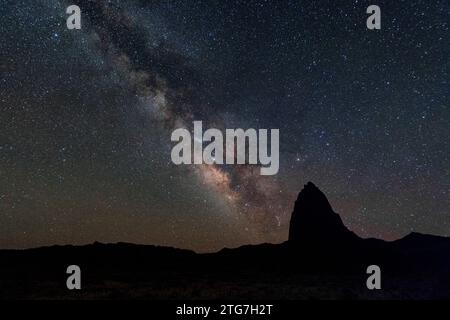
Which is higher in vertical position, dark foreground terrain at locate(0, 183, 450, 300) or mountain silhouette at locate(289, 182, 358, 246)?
mountain silhouette at locate(289, 182, 358, 246)

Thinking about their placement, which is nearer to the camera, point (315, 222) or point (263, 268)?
point (263, 268)

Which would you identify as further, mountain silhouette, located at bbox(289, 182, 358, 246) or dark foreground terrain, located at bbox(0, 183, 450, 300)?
mountain silhouette, located at bbox(289, 182, 358, 246)

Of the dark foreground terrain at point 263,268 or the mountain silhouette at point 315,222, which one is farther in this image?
the mountain silhouette at point 315,222

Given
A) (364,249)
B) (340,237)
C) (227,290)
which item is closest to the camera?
(227,290)

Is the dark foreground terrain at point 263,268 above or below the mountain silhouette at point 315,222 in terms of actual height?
below

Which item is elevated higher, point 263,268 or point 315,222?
point 315,222
